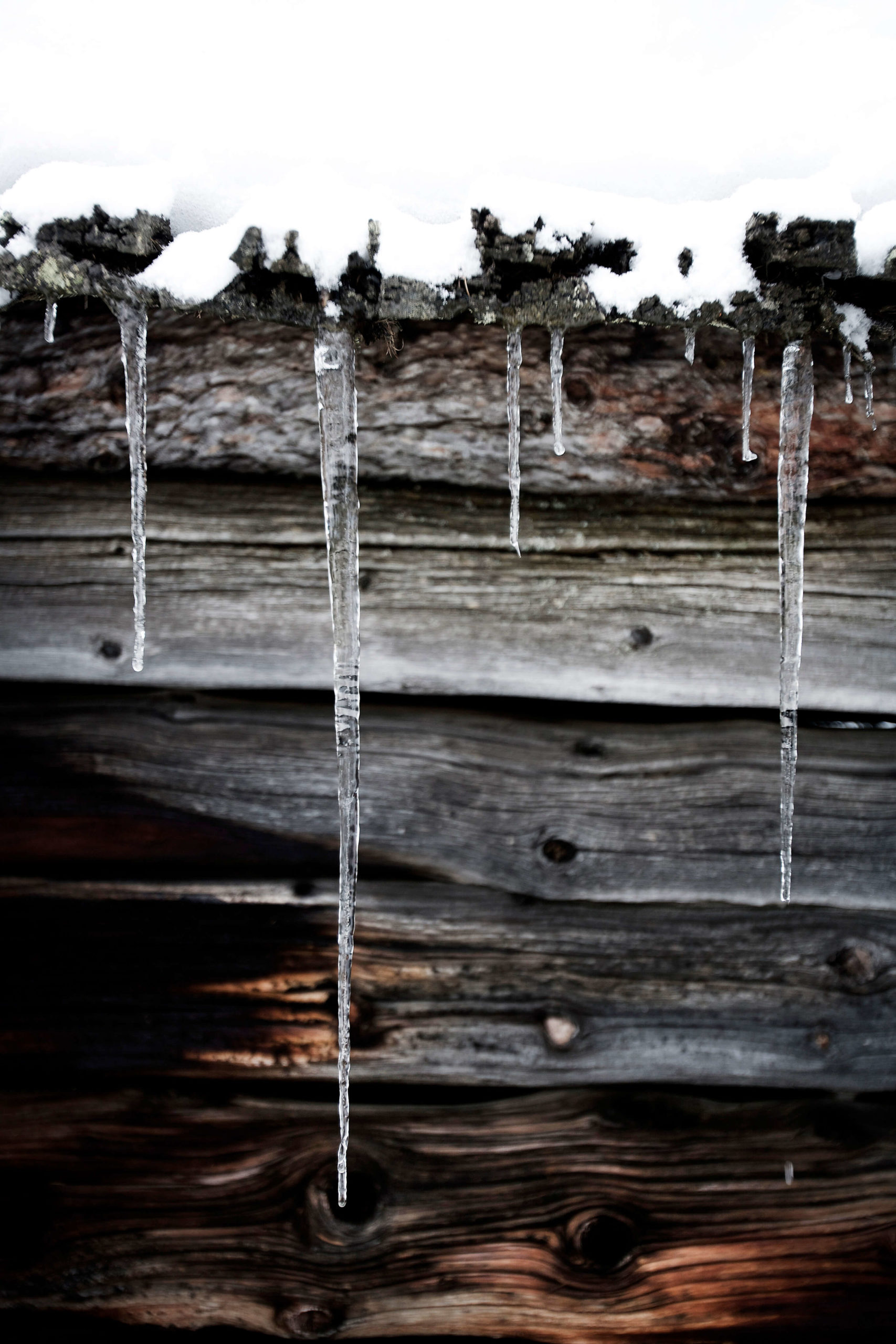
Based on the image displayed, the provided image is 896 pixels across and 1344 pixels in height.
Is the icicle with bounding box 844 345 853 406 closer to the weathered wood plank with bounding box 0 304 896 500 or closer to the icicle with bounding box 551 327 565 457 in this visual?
the weathered wood plank with bounding box 0 304 896 500

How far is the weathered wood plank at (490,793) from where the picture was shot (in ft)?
4.32

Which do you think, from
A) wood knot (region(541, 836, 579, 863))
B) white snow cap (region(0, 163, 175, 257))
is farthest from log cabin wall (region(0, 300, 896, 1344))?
white snow cap (region(0, 163, 175, 257))

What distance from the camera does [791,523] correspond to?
3.56ft

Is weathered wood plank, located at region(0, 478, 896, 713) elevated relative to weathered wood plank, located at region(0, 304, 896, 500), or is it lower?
lower

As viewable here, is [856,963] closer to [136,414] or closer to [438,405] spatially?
[438,405]

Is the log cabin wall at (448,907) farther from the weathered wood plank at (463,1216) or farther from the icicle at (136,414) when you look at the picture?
the icicle at (136,414)

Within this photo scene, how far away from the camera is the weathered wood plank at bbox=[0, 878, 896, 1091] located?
129 centimetres

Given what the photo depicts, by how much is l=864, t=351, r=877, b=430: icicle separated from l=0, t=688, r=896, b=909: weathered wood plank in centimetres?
56

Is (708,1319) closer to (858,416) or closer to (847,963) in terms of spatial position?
(847,963)

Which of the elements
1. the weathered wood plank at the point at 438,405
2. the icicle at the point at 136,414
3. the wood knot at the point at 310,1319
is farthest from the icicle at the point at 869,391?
the wood knot at the point at 310,1319

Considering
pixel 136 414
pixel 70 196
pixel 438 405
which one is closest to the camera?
pixel 70 196

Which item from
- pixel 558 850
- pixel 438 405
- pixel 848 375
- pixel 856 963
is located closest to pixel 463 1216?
pixel 558 850

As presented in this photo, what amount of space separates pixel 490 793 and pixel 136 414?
798 mm

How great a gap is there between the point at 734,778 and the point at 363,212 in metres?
1.03
